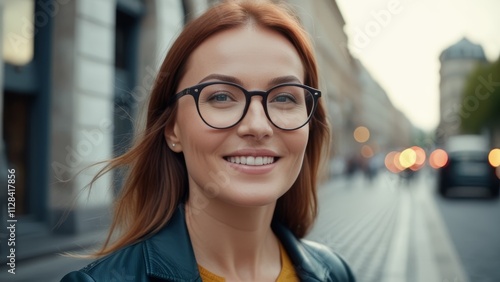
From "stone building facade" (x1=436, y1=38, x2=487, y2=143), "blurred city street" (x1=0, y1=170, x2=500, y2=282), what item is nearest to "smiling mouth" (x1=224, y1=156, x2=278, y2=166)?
"blurred city street" (x1=0, y1=170, x2=500, y2=282)

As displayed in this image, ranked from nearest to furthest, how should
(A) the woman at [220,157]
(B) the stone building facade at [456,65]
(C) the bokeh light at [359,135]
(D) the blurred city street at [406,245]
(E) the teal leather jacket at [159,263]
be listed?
(E) the teal leather jacket at [159,263] < (A) the woman at [220,157] < (D) the blurred city street at [406,245] < (C) the bokeh light at [359,135] < (B) the stone building facade at [456,65]

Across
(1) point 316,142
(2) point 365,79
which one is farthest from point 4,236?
(2) point 365,79

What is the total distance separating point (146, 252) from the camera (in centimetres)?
139

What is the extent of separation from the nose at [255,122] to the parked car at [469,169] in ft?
59.7

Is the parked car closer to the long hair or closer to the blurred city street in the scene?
the blurred city street

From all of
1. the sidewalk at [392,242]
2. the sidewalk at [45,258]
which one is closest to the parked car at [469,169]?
the sidewalk at [392,242]

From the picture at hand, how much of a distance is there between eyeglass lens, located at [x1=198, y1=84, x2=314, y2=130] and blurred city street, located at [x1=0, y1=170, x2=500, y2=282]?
4.53 meters

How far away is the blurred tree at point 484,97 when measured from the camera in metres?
52.8

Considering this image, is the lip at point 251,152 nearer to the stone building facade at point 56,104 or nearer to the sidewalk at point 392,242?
the sidewalk at point 392,242

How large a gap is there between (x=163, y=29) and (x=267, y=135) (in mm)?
10627

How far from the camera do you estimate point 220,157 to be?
1.44 metres

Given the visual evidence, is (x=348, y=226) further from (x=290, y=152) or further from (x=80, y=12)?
(x=290, y=152)

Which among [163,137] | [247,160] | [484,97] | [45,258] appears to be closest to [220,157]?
[247,160]

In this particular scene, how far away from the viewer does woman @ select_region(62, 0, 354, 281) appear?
1.42 metres
